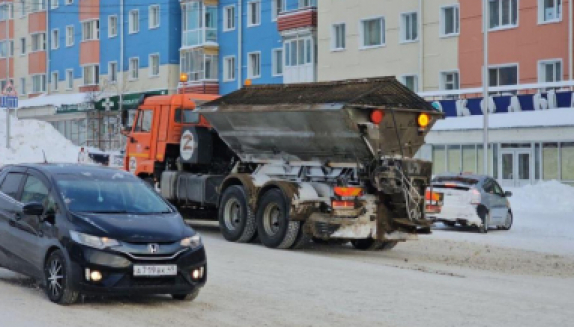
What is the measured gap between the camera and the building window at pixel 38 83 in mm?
73562

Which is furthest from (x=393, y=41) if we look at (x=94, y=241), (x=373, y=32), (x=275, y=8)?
(x=94, y=241)

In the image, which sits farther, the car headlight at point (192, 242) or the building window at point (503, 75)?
the building window at point (503, 75)

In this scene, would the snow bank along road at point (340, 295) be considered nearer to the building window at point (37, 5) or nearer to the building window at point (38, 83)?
the building window at point (38, 83)

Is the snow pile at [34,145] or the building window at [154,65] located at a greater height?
the building window at [154,65]

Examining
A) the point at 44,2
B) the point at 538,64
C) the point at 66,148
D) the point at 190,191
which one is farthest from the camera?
the point at 44,2

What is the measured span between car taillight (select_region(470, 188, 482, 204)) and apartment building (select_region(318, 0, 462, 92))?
1819 cm

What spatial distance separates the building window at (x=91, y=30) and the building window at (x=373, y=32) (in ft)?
86.7

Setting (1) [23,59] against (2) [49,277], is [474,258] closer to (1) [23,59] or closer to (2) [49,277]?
(2) [49,277]

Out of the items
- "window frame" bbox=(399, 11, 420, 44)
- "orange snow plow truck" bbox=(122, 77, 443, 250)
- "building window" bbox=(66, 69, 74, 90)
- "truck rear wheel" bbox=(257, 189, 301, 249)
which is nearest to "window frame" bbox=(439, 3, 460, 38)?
"window frame" bbox=(399, 11, 420, 44)

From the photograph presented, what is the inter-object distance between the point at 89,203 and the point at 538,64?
29955mm

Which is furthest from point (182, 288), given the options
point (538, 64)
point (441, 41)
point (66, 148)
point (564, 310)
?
point (66, 148)

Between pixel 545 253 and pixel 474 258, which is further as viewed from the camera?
pixel 545 253

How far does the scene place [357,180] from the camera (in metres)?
17.6

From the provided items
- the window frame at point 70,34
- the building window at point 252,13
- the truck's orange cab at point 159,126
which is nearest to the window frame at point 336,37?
the building window at point 252,13
